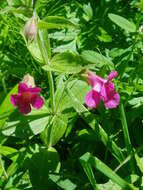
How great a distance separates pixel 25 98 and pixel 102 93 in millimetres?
355

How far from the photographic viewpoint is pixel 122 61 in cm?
176

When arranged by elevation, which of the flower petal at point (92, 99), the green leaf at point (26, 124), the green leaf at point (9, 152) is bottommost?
the green leaf at point (9, 152)

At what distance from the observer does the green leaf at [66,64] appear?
1.67 m

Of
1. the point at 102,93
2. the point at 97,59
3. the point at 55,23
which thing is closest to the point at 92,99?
the point at 102,93

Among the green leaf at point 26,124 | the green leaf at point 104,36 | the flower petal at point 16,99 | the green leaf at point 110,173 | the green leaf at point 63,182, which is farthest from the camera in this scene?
the green leaf at point 104,36

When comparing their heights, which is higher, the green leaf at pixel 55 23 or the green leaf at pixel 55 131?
the green leaf at pixel 55 23

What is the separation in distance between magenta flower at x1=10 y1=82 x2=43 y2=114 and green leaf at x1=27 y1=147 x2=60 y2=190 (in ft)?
0.92

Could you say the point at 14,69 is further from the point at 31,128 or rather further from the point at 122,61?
the point at 122,61

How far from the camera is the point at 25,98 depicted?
1627 mm

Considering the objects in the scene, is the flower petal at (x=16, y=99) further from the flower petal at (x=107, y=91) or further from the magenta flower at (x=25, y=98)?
the flower petal at (x=107, y=91)

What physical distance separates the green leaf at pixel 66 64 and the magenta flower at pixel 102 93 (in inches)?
3.7

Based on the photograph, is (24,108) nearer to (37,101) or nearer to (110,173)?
(37,101)

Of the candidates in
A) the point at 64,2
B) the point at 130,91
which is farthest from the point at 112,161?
the point at 64,2

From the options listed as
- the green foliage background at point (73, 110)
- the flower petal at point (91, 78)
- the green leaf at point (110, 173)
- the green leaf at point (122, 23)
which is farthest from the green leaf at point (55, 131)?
the green leaf at point (122, 23)
